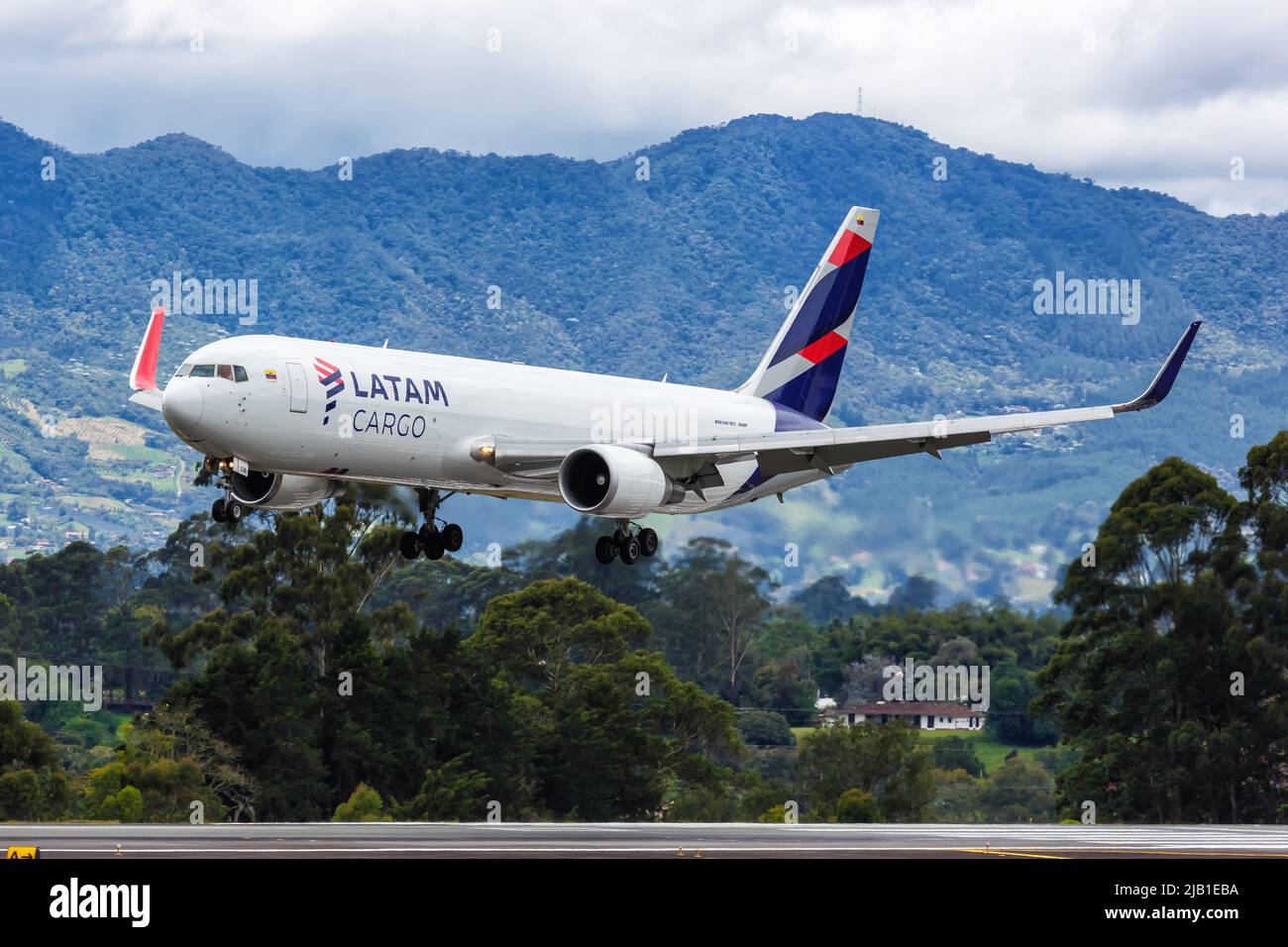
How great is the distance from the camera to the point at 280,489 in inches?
1935

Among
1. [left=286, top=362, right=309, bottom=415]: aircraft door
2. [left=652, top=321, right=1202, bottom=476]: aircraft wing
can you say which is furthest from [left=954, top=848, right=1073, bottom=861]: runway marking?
[left=286, top=362, right=309, bottom=415]: aircraft door

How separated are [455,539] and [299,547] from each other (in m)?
49.0

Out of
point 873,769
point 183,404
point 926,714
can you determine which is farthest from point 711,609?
point 183,404

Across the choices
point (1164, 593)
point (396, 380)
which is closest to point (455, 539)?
point (396, 380)

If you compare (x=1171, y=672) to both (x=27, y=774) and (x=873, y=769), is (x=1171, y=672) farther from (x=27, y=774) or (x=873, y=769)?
(x=27, y=774)

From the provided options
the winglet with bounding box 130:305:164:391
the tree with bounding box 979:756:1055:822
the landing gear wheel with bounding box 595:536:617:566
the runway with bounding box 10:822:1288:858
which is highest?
the winglet with bounding box 130:305:164:391

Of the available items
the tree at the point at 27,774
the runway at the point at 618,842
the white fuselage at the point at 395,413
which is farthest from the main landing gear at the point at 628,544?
the tree at the point at 27,774

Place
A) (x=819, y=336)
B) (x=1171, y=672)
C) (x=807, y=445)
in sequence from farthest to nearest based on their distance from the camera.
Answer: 1. (x=1171, y=672)
2. (x=819, y=336)
3. (x=807, y=445)

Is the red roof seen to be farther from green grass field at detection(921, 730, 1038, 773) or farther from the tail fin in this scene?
the tail fin

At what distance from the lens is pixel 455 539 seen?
52.3m

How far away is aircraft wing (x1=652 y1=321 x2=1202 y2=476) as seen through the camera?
49844 millimetres

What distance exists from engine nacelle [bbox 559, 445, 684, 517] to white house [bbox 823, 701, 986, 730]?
85.2m

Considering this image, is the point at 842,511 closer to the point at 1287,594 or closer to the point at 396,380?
the point at 1287,594

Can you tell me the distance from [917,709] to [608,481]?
91.3 meters
